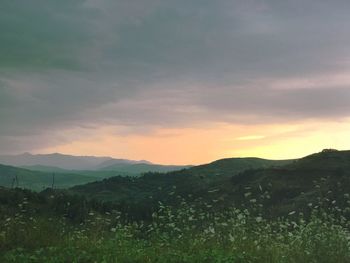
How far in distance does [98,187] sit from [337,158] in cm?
5209

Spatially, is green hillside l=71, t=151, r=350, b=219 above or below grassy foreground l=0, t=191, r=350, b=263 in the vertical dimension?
above

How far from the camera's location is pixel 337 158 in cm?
4509

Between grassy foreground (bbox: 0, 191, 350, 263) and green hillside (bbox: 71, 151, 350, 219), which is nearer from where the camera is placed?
grassy foreground (bbox: 0, 191, 350, 263)

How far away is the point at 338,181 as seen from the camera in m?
36.3

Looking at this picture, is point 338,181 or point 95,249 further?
point 338,181

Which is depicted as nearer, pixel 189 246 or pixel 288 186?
pixel 189 246

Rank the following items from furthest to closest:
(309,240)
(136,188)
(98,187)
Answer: (98,187)
(136,188)
(309,240)

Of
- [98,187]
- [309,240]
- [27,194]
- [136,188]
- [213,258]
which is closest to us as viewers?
[213,258]

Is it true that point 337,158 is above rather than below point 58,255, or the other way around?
above

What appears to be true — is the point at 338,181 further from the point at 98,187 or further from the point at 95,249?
the point at 98,187

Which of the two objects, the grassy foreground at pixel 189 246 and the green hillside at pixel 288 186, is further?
the green hillside at pixel 288 186

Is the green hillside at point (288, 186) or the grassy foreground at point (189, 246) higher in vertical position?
Result: the green hillside at point (288, 186)

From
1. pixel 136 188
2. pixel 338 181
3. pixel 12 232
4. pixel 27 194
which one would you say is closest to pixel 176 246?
pixel 12 232

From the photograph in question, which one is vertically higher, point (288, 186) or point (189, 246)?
point (288, 186)
